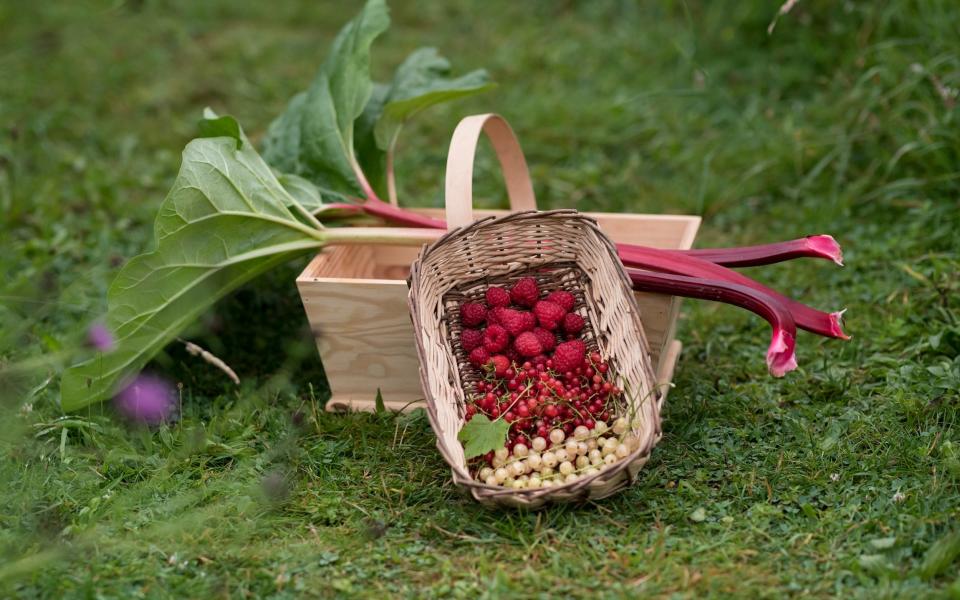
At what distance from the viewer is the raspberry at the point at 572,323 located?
8.84 feet

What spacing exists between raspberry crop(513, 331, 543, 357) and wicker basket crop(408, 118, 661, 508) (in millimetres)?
142

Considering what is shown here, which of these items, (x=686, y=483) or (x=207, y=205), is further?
(x=207, y=205)

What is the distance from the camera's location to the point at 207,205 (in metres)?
2.76

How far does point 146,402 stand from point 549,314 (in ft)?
3.84

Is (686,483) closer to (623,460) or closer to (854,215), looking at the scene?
(623,460)

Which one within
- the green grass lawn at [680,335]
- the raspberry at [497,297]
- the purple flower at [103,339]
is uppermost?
the purple flower at [103,339]

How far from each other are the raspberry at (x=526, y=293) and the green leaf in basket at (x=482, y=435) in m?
0.44

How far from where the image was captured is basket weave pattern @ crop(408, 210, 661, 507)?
7.48ft

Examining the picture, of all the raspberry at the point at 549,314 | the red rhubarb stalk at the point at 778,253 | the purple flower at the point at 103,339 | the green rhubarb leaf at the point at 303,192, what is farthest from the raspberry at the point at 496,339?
the purple flower at the point at 103,339

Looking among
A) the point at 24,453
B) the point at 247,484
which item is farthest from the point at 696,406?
the point at 24,453

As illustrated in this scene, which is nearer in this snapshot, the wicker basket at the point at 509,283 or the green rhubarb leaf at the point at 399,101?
the wicker basket at the point at 509,283

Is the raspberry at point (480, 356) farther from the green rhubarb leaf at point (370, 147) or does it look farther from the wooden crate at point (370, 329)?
the green rhubarb leaf at point (370, 147)

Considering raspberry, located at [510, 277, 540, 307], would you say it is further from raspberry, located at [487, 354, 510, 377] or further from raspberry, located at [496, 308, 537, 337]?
raspberry, located at [487, 354, 510, 377]

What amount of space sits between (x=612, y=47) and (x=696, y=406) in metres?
2.82
